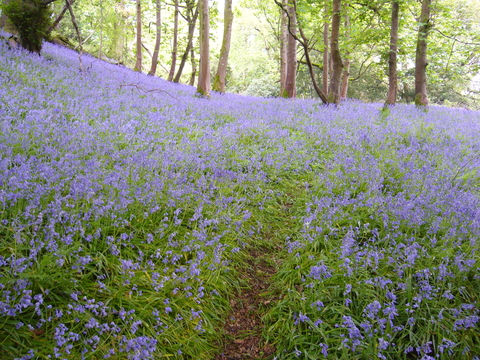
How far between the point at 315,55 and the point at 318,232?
31.0 metres

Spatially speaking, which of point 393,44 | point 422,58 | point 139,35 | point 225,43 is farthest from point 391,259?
point 139,35

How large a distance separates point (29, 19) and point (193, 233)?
411 inches

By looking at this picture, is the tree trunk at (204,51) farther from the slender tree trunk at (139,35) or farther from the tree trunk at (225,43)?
the slender tree trunk at (139,35)

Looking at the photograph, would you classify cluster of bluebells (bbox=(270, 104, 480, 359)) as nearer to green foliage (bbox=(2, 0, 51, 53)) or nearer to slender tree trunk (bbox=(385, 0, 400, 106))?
slender tree trunk (bbox=(385, 0, 400, 106))

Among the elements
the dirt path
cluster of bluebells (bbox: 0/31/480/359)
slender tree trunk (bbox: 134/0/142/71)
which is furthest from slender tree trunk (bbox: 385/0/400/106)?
slender tree trunk (bbox: 134/0/142/71)

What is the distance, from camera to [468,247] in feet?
11.3

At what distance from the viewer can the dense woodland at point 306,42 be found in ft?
41.2

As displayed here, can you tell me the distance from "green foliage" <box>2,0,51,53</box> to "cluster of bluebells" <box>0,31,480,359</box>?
274 cm

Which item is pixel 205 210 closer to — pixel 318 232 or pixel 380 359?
pixel 318 232

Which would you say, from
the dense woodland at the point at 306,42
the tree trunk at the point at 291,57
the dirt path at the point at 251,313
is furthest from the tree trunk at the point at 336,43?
the dirt path at the point at 251,313

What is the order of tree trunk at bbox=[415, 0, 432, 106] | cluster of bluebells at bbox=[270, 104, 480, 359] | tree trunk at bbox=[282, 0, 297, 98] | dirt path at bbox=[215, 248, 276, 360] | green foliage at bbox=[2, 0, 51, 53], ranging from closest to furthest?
cluster of bluebells at bbox=[270, 104, 480, 359], dirt path at bbox=[215, 248, 276, 360], green foliage at bbox=[2, 0, 51, 53], tree trunk at bbox=[415, 0, 432, 106], tree trunk at bbox=[282, 0, 297, 98]

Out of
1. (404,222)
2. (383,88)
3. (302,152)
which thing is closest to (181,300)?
(404,222)

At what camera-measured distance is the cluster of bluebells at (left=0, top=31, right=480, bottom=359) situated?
253cm

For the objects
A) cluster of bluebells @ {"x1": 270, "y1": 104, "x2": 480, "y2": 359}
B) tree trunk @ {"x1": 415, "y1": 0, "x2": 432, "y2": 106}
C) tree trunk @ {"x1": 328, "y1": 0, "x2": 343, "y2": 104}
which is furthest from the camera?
tree trunk @ {"x1": 415, "y1": 0, "x2": 432, "y2": 106}
